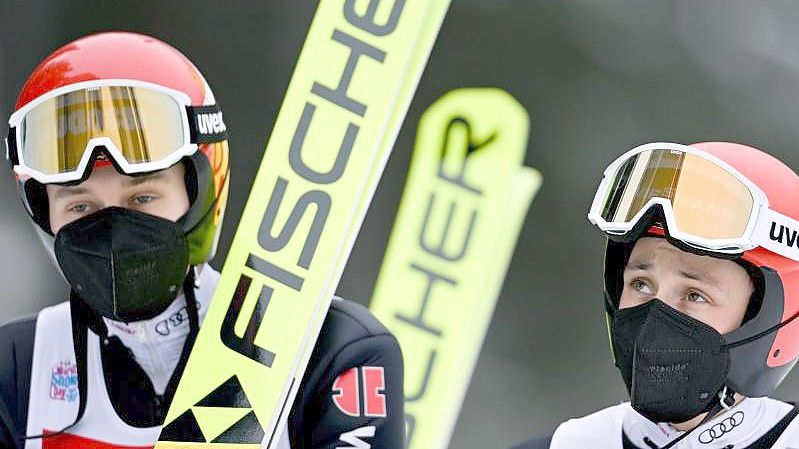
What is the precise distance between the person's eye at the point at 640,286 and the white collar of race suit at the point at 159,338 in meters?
0.99

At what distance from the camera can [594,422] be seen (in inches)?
120

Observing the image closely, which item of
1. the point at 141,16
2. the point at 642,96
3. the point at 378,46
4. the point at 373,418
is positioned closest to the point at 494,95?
the point at 642,96

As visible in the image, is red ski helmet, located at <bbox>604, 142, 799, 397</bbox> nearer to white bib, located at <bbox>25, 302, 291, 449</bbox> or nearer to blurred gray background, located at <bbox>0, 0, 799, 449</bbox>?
blurred gray background, located at <bbox>0, 0, 799, 449</bbox>

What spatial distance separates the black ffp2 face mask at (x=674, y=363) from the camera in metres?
2.73

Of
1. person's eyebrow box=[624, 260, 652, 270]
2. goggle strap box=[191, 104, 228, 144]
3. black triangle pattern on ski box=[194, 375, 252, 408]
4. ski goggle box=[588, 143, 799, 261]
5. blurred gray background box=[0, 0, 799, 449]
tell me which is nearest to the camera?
ski goggle box=[588, 143, 799, 261]

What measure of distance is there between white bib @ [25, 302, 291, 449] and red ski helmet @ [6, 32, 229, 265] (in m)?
0.25

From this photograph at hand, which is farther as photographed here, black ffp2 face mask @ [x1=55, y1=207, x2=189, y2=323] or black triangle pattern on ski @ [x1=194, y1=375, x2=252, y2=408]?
black triangle pattern on ski @ [x1=194, y1=375, x2=252, y2=408]

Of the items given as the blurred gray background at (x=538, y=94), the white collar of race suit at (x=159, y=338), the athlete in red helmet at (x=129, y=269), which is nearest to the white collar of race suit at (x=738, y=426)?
the athlete in red helmet at (x=129, y=269)

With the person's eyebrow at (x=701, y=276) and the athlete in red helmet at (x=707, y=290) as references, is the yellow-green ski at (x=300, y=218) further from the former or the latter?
the person's eyebrow at (x=701, y=276)

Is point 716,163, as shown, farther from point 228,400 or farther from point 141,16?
point 141,16

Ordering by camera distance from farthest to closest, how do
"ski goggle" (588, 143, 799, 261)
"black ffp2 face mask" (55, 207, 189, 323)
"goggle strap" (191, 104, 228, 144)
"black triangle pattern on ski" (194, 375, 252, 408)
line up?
"black triangle pattern on ski" (194, 375, 252, 408) < "goggle strap" (191, 104, 228, 144) < "black ffp2 face mask" (55, 207, 189, 323) < "ski goggle" (588, 143, 799, 261)

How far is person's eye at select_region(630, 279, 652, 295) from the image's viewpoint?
2.82m

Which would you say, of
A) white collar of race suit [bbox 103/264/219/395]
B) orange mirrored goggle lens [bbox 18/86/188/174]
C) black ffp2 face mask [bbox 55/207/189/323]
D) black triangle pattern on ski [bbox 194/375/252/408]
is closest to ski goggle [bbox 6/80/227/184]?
orange mirrored goggle lens [bbox 18/86/188/174]

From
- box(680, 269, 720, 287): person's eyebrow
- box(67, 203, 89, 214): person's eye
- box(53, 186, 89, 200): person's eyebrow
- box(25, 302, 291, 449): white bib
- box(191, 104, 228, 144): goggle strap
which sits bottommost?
box(25, 302, 291, 449): white bib
